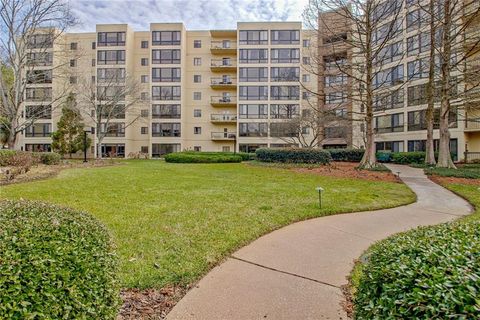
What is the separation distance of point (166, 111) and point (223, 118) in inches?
322

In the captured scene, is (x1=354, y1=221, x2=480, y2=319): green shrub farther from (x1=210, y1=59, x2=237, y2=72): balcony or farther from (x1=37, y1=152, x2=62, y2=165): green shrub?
(x1=210, y1=59, x2=237, y2=72): balcony

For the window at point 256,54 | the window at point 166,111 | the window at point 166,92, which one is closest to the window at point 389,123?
the window at point 256,54

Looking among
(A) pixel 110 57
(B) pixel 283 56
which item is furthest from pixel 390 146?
(A) pixel 110 57

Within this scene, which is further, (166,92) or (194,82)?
(194,82)

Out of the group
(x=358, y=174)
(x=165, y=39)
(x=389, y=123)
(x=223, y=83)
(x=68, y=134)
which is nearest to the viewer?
(x=358, y=174)

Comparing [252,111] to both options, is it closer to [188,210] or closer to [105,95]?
[105,95]

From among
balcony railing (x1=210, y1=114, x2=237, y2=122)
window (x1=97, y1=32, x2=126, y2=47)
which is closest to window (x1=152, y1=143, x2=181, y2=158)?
balcony railing (x1=210, y1=114, x2=237, y2=122)

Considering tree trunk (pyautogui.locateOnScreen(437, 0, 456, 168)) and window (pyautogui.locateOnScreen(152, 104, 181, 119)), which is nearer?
tree trunk (pyautogui.locateOnScreen(437, 0, 456, 168))

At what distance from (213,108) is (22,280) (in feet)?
134

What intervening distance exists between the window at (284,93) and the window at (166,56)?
562 inches

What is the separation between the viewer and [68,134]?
32625 mm

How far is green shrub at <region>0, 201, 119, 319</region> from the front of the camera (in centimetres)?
152

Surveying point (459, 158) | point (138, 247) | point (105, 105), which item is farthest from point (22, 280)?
point (459, 158)

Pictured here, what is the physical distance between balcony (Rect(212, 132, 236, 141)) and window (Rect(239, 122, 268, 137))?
1734 millimetres
